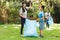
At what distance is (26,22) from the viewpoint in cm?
1329

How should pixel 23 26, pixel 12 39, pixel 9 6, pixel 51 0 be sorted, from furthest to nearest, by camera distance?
pixel 51 0, pixel 9 6, pixel 23 26, pixel 12 39

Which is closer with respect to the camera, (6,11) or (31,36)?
(31,36)

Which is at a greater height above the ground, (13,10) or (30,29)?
(13,10)

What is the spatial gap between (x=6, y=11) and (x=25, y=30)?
12.1 metres

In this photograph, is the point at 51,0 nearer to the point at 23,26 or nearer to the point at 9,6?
the point at 9,6

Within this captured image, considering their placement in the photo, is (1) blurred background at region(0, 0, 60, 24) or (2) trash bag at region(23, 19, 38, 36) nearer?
(2) trash bag at region(23, 19, 38, 36)

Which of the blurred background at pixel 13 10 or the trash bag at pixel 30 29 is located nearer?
the trash bag at pixel 30 29

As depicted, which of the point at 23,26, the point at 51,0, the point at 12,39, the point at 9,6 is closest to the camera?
the point at 12,39

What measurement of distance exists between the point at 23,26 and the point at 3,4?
11.7 m

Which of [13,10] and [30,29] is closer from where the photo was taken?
[30,29]

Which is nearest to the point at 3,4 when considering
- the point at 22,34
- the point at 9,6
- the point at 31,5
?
the point at 9,6

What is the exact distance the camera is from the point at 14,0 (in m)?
25.7

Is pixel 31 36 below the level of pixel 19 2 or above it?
below

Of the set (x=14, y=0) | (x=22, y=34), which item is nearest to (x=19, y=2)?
(x=14, y=0)
